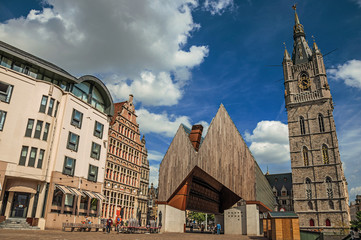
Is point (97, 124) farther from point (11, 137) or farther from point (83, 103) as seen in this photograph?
point (11, 137)

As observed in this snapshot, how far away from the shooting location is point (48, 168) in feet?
82.4

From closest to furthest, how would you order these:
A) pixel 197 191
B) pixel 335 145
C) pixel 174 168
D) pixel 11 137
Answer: pixel 11 137
pixel 174 168
pixel 197 191
pixel 335 145

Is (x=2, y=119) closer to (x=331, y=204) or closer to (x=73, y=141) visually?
(x=73, y=141)

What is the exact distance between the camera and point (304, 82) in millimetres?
77375

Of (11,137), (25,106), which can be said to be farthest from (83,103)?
(11,137)

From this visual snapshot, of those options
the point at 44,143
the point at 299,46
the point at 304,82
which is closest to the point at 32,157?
the point at 44,143

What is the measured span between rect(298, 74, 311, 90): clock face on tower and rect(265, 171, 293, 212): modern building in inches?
1670

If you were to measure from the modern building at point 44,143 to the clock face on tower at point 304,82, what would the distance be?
212 feet

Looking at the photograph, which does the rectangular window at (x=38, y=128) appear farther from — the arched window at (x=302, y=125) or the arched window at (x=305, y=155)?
the arched window at (x=302, y=125)

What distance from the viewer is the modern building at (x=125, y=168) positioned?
4012cm

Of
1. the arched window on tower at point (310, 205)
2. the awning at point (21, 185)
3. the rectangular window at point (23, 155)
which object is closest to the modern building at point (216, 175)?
the awning at point (21, 185)

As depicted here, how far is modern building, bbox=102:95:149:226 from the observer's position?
4012 cm

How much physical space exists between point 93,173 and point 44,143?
8011 millimetres

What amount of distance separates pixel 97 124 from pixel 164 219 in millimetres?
13931
